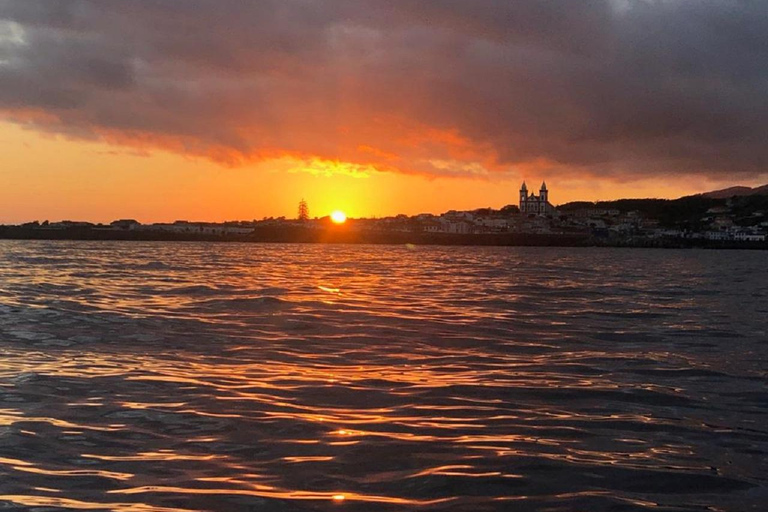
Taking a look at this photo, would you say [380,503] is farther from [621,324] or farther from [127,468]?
[621,324]

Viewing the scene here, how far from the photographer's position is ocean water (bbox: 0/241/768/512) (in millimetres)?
6430

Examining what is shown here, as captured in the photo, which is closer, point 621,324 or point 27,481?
point 27,481

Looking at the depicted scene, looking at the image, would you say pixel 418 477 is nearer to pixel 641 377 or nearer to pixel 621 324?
pixel 641 377

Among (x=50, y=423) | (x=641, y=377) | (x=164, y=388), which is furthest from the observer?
(x=641, y=377)

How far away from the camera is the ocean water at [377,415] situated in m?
6.43

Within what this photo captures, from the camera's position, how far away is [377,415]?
29.8ft

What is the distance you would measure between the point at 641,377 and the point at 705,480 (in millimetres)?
5464

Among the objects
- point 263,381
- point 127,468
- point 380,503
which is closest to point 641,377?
point 263,381

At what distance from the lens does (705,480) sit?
6863 millimetres

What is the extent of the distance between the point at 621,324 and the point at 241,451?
15.2 metres

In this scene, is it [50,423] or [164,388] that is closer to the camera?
[50,423]

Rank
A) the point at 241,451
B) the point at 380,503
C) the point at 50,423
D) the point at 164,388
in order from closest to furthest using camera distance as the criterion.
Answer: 1. the point at 380,503
2. the point at 241,451
3. the point at 50,423
4. the point at 164,388

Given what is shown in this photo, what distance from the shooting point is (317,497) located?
20.5ft

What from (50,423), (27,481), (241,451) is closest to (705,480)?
(241,451)
